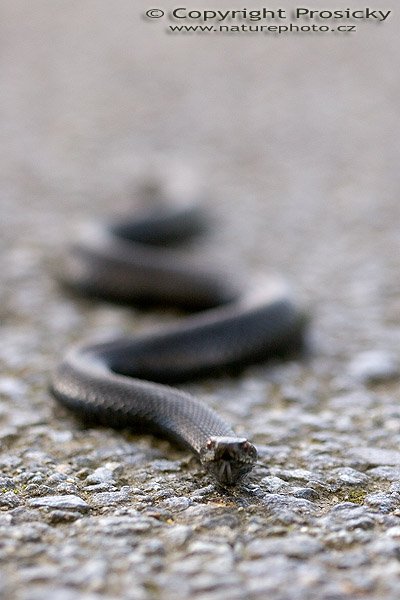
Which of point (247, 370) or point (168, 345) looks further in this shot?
point (247, 370)

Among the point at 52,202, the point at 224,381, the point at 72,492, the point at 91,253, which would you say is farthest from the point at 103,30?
the point at 72,492

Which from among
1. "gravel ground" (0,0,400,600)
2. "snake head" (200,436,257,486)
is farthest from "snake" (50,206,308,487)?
"gravel ground" (0,0,400,600)

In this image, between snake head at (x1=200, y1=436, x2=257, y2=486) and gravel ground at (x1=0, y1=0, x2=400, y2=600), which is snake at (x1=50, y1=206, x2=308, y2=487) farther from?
gravel ground at (x1=0, y1=0, x2=400, y2=600)

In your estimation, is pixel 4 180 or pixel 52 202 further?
pixel 4 180

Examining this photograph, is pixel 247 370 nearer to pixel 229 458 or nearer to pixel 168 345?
pixel 168 345

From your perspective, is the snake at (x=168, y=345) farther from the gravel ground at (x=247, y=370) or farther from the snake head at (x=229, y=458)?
the gravel ground at (x=247, y=370)

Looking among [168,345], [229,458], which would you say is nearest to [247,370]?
[168,345]

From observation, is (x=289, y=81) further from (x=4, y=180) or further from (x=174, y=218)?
(x=174, y=218)

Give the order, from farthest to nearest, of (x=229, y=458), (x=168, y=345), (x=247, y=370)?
(x=247, y=370)
(x=168, y=345)
(x=229, y=458)
